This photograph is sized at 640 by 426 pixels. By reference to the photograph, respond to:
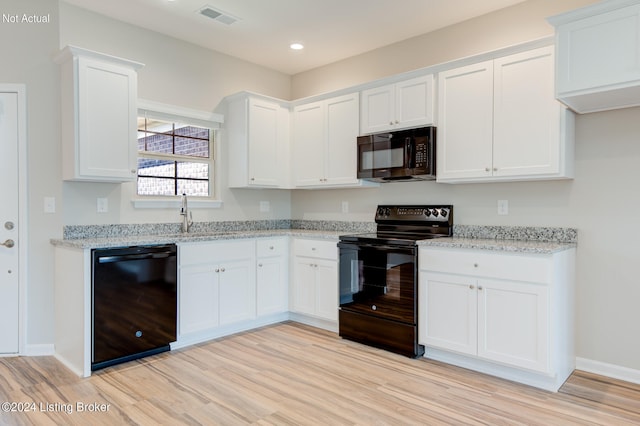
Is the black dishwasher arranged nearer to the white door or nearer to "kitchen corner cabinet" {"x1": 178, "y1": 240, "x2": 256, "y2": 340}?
"kitchen corner cabinet" {"x1": 178, "y1": 240, "x2": 256, "y2": 340}

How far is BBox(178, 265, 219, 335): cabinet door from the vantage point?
3.45 m

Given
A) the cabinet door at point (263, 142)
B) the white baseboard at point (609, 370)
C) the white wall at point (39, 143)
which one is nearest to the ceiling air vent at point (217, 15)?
the cabinet door at point (263, 142)

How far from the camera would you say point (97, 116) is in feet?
10.5

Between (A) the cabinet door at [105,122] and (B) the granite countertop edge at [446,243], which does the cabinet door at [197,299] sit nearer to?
(B) the granite countertop edge at [446,243]

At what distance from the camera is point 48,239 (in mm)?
3303

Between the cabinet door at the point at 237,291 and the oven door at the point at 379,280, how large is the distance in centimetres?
86

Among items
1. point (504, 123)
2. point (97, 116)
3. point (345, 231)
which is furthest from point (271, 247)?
point (504, 123)

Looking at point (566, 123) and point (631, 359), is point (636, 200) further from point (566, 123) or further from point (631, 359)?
point (631, 359)

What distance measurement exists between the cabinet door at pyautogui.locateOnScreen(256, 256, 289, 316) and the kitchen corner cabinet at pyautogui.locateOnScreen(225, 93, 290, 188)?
32.5 inches

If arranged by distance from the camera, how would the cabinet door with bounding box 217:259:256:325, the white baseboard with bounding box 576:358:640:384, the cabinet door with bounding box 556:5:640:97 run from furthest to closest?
the cabinet door with bounding box 217:259:256:325, the white baseboard with bounding box 576:358:640:384, the cabinet door with bounding box 556:5:640:97

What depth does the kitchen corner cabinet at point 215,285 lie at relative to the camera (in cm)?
347

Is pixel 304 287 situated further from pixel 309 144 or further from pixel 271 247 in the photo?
pixel 309 144

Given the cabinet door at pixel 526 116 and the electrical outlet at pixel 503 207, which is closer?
the cabinet door at pixel 526 116

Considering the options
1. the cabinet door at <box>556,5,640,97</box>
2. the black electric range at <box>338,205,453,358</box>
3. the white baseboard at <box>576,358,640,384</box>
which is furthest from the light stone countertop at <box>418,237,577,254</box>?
the cabinet door at <box>556,5,640,97</box>
